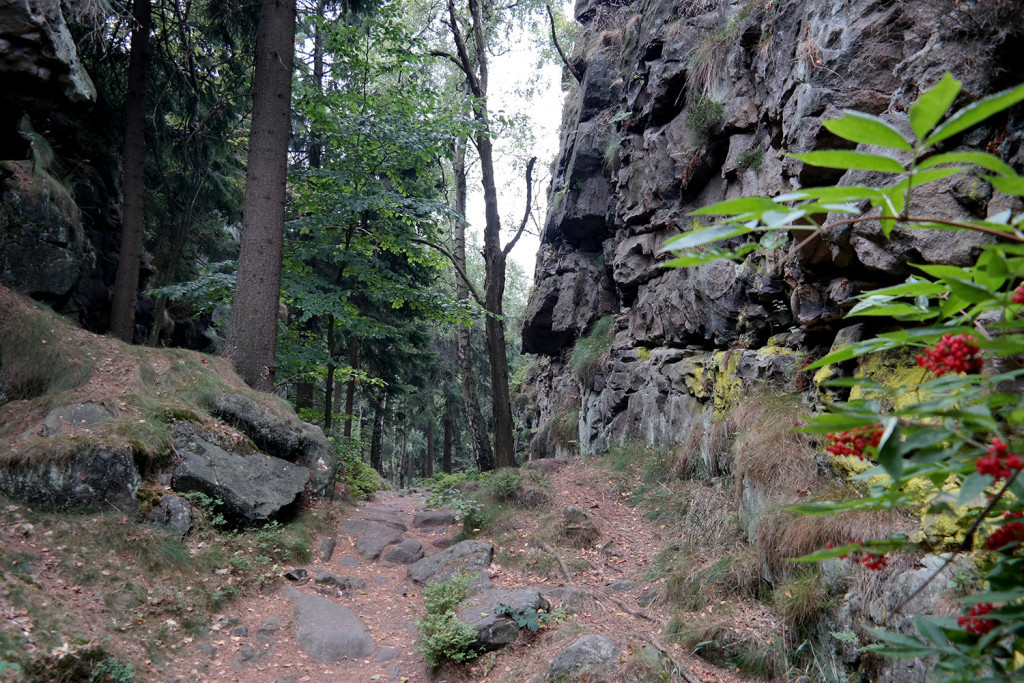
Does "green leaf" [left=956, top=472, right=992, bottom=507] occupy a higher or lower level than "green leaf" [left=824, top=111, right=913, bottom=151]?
lower

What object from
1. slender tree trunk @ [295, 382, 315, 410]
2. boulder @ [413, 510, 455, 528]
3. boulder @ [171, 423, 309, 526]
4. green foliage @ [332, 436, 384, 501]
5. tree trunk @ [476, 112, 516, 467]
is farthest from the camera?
slender tree trunk @ [295, 382, 315, 410]

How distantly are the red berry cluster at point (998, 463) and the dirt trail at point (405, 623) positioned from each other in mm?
3958

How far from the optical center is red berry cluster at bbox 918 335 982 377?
3.40 ft

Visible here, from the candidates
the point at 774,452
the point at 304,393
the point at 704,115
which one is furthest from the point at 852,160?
the point at 304,393

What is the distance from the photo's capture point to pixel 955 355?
3.44ft

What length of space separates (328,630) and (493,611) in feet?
5.35

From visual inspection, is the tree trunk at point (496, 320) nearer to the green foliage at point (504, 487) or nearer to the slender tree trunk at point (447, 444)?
the green foliage at point (504, 487)

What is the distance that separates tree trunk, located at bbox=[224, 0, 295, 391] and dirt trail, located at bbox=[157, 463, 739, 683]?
2.76m

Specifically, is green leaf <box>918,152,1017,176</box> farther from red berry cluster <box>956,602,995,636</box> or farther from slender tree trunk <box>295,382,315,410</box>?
slender tree trunk <box>295,382,315,410</box>

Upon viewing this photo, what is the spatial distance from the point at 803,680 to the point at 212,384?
6.88 metres

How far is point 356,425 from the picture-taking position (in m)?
33.3

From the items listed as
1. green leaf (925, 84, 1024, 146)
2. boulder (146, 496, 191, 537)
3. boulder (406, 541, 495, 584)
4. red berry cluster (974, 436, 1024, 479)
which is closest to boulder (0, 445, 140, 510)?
boulder (146, 496, 191, 537)

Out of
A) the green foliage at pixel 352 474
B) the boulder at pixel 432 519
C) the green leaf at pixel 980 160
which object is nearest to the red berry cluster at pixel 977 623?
the green leaf at pixel 980 160

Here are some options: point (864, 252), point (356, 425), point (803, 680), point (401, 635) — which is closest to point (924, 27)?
point (864, 252)
